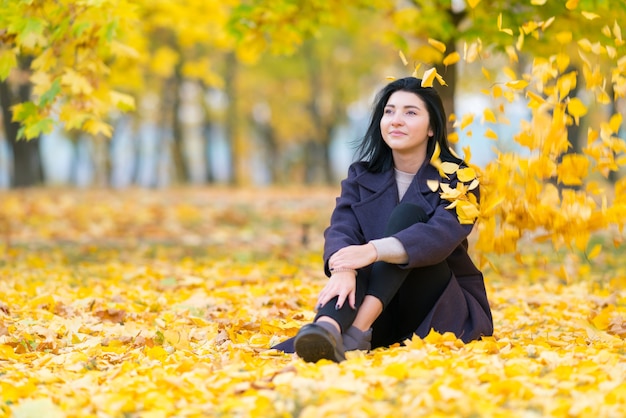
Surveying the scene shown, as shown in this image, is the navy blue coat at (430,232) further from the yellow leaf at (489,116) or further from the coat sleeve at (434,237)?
the yellow leaf at (489,116)

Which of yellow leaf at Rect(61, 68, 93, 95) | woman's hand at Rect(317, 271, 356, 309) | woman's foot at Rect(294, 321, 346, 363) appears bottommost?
woman's foot at Rect(294, 321, 346, 363)

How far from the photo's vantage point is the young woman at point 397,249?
3.50 m

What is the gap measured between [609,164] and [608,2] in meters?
2.58

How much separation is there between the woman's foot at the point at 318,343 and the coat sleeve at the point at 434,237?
1.54ft

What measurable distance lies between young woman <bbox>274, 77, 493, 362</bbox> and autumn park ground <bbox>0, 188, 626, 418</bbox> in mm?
141

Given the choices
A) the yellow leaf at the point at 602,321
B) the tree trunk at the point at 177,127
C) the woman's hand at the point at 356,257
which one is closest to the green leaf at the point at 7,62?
the woman's hand at the point at 356,257

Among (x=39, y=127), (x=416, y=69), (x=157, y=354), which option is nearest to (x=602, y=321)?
(x=416, y=69)

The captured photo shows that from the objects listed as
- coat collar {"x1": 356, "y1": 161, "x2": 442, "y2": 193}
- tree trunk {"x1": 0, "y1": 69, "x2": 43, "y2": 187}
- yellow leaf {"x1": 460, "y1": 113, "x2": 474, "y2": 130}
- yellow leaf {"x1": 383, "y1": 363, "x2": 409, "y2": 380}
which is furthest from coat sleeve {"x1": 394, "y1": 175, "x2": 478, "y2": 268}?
tree trunk {"x1": 0, "y1": 69, "x2": 43, "y2": 187}

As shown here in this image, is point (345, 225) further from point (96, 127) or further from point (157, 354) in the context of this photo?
point (96, 127)

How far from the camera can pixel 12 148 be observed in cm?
1596

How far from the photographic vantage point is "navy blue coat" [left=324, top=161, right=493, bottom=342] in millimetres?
3645

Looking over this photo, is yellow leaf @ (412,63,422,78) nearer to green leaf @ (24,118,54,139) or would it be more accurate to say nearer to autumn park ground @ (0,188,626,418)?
autumn park ground @ (0,188,626,418)

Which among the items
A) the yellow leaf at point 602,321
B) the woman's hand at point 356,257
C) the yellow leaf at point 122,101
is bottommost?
the yellow leaf at point 602,321

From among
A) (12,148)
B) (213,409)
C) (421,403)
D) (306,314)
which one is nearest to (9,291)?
(306,314)
